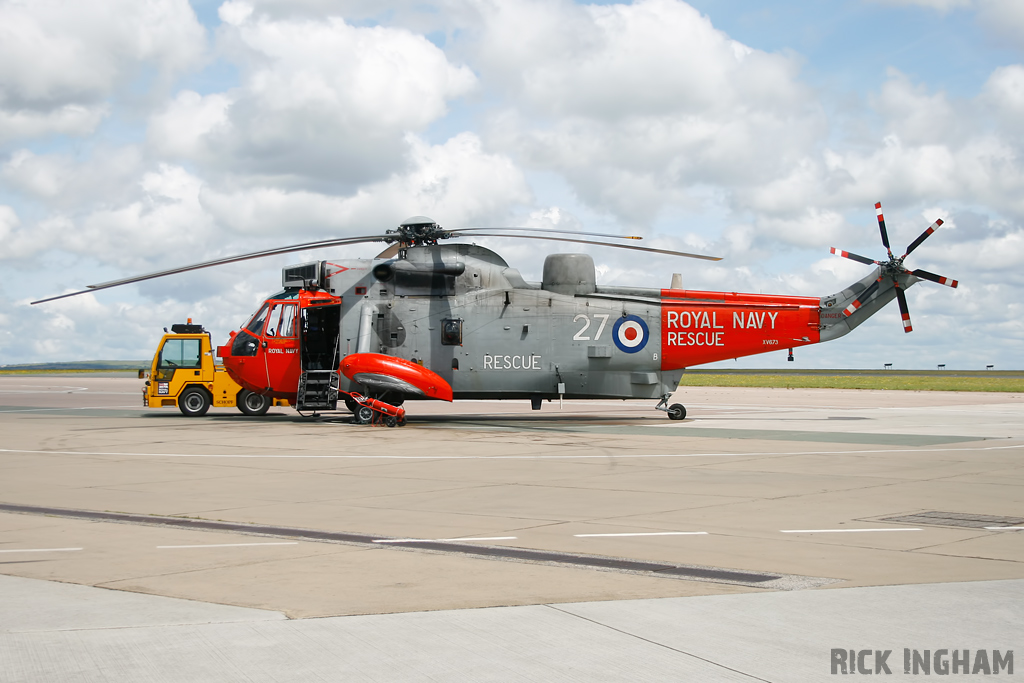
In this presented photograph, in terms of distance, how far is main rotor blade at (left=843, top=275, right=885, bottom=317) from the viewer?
23.7 metres

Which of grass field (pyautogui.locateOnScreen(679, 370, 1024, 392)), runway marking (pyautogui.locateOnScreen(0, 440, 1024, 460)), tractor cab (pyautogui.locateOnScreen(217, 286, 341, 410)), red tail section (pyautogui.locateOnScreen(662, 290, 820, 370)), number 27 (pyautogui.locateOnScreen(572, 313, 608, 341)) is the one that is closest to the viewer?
runway marking (pyautogui.locateOnScreen(0, 440, 1024, 460))

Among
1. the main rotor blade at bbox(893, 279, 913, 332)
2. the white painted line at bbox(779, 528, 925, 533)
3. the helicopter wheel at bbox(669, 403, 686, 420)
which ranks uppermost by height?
the main rotor blade at bbox(893, 279, 913, 332)

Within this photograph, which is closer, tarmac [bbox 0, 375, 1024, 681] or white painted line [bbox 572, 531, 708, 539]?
tarmac [bbox 0, 375, 1024, 681]

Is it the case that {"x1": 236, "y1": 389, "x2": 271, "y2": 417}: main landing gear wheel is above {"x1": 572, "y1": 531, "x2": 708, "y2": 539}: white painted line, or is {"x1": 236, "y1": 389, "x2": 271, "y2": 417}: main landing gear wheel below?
above

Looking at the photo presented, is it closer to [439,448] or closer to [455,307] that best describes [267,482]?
[439,448]

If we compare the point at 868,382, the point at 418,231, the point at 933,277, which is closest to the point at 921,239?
the point at 933,277

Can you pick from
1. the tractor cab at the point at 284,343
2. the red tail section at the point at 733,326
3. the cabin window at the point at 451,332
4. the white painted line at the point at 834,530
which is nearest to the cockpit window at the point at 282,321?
the tractor cab at the point at 284,343

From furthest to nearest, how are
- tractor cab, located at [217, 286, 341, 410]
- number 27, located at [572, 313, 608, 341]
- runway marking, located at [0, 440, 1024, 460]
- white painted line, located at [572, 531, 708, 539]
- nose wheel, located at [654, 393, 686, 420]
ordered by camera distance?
1. nose wheel, located at [654, 393, 686, 420]
2. tractor cab, located at [217, 286, 341, 410]
3. number 27, located at [572, 313, 608, 341]
4. runway marking, located at [0, 440, 1024, 460]
5. white painted line, located at [572, 531, 708, 539]

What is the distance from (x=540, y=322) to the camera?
2397cm

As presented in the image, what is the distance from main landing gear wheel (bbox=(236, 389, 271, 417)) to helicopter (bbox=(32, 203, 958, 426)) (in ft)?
13.3

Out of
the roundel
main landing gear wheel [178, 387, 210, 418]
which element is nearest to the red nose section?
the roundel

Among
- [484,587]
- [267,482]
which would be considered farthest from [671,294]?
[484,587]

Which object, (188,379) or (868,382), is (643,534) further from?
(868,382)

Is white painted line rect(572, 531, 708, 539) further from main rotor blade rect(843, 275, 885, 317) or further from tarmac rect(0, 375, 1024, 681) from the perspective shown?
main rotor blade rect(843, 275, 885, 317)
